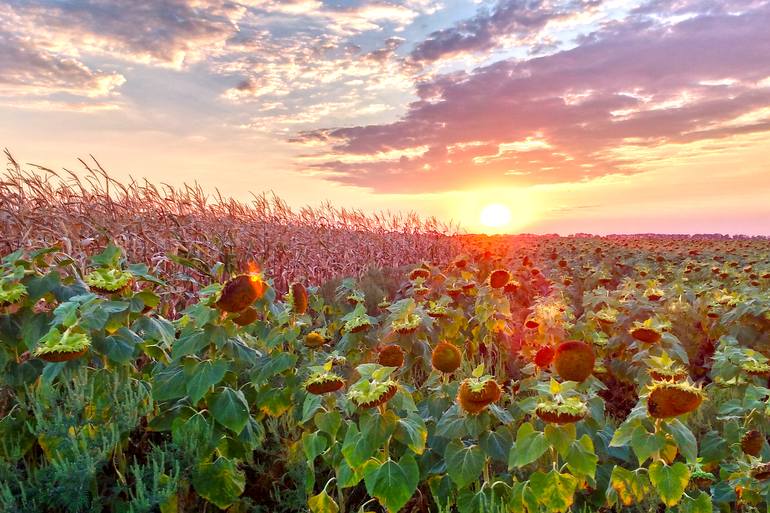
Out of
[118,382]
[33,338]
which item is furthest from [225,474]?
[33,338]

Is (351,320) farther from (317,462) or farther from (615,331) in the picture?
(615,331)

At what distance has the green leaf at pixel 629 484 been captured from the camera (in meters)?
3.02

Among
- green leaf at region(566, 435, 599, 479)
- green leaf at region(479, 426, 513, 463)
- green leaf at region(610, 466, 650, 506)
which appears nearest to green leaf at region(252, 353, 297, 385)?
green leaf at region(479, 426, 513, 463)

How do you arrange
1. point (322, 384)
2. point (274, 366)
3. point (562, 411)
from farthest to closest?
1. point (274, 366)
2. point (322, 384)
3. point (562, 411)

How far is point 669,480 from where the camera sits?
9.28 ft

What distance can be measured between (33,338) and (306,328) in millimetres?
3476

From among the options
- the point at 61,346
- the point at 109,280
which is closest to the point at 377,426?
the point at 61,346

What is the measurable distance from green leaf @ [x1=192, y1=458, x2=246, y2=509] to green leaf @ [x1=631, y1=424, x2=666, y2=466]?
2.02 metres

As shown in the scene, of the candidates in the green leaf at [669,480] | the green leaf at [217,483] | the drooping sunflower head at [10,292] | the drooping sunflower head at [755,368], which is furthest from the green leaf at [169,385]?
the drooping sunflower head at [755,368]

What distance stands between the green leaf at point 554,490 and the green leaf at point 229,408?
1522 mm

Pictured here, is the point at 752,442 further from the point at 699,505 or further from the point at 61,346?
the point at 61,346

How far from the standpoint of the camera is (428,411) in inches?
142

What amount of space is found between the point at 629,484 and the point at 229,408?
2.05 m

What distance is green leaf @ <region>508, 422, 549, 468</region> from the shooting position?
2.69 m
